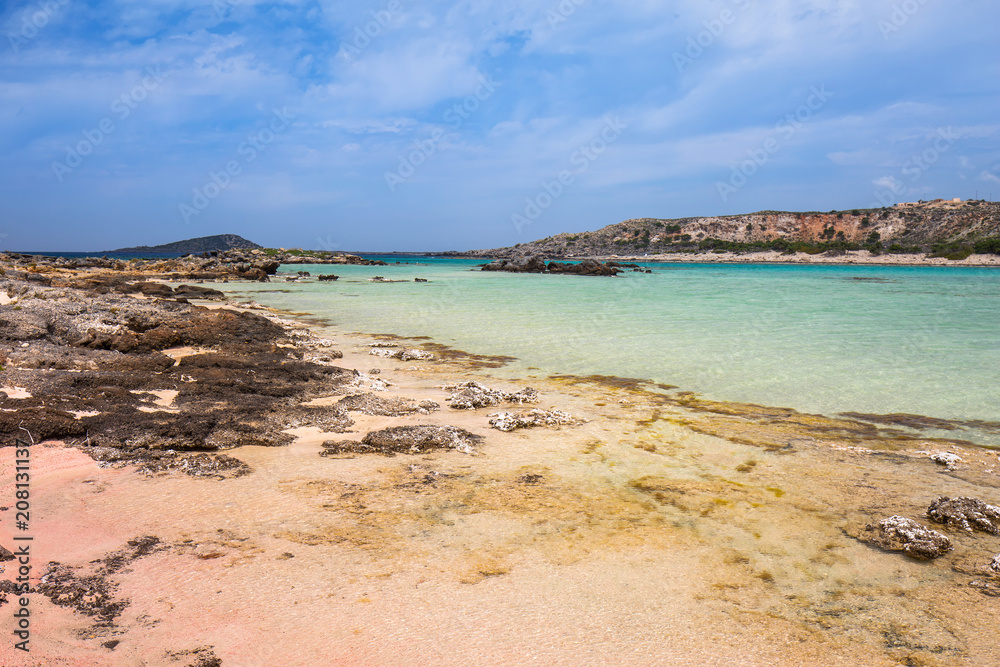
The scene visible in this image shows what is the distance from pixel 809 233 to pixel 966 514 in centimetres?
12702

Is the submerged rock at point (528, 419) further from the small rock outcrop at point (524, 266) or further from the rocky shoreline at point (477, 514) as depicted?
the small rock outcrop at point (524, 266)

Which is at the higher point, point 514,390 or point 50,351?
point 50,351

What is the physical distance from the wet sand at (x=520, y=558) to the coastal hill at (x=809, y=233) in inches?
2857

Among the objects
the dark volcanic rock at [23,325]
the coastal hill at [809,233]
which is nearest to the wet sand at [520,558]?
the dark volcanic rock at [23,325]

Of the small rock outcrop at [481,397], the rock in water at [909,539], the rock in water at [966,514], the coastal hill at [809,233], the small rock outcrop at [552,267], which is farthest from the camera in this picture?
the coastal hill at [809,233]

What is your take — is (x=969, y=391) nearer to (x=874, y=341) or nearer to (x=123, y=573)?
(x=874, y=341)

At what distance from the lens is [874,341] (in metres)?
11.5

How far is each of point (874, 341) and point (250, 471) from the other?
12.4m

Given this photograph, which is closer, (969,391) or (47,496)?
(47,496)

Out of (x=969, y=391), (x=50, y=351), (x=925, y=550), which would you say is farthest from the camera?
(x=969, y=391)

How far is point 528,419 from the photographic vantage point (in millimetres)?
5695

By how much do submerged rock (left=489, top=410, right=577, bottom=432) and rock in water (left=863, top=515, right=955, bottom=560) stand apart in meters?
2.88

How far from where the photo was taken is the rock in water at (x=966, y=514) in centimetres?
352

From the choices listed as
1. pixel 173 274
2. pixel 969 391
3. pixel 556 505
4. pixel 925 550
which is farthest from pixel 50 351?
pixel 173 274
